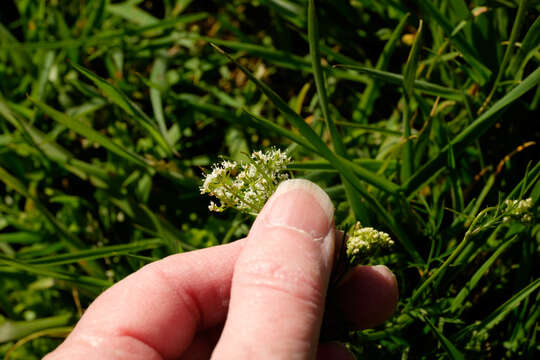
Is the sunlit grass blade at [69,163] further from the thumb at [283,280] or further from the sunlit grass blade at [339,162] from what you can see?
the thumb at [283,280]

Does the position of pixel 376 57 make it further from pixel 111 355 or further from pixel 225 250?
pixel 111 355

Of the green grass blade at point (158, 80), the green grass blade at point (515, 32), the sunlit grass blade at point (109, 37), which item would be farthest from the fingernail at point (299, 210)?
the sunlit grass blade at point (109, 37)

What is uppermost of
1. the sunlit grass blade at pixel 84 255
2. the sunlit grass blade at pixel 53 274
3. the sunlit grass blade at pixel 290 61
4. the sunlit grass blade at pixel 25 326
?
the sunlit grass blade at pixel 290 61

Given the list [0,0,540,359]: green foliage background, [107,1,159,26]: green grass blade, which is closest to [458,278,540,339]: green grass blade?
[0,0,540,359]: green foliage background

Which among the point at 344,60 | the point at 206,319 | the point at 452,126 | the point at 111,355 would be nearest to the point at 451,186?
the point at 452,126

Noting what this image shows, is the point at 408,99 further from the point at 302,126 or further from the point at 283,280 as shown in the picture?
the point at 283,280

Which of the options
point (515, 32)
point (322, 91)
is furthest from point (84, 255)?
point (515, 32)
